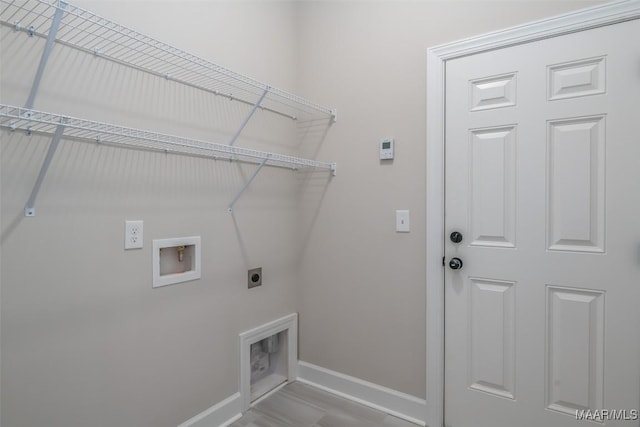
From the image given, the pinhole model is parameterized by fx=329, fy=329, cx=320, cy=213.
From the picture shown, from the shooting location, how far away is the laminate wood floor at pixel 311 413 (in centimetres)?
179

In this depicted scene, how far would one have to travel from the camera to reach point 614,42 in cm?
138

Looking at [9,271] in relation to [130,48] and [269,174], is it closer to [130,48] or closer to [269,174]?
[130,48]

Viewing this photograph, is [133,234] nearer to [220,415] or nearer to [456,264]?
[220,415]

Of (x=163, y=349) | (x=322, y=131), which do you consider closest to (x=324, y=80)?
(x=322, y=131)

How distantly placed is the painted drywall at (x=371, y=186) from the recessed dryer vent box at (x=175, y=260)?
82 centimetres

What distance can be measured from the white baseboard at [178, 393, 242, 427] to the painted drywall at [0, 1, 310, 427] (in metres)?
0.03

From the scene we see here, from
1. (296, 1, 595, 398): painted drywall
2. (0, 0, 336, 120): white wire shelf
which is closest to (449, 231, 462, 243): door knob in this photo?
(296, 1, 595, 398): painted drywall

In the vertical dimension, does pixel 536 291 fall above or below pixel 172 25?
below

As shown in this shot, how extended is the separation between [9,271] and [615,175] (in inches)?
91.4

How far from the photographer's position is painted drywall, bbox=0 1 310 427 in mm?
1135

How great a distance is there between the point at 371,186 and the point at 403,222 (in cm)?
29

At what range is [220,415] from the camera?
1.75 meters

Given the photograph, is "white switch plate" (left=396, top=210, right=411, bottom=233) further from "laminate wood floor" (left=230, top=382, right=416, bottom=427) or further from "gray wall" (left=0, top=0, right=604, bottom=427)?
"laminate wood floor" (left=230, top=382, right=416, bottom=427)

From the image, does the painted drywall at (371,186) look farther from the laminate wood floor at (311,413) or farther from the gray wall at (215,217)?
the laminate wood floor at (311,413)
